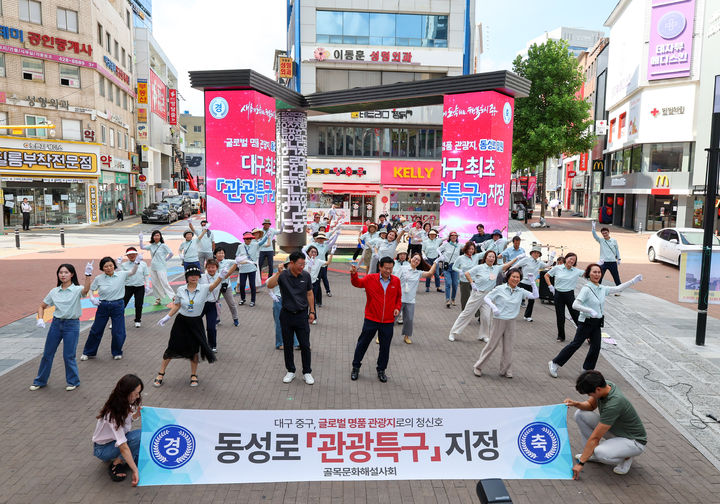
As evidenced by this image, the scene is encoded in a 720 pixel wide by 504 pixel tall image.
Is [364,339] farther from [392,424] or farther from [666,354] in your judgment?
[666,354]

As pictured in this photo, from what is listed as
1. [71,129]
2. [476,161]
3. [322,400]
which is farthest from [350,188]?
[322,400]

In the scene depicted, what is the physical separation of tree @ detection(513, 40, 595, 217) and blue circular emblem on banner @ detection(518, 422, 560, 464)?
1394 inches

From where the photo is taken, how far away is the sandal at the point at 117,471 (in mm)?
5223

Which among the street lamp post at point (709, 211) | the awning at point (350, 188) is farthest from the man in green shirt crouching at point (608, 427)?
the awning at point (350, 188)

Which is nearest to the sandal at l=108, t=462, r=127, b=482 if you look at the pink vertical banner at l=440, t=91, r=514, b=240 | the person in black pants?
the person in black pants

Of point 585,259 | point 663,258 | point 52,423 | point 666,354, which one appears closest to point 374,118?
point 585,259

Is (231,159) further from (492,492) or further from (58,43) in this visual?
(58,43)

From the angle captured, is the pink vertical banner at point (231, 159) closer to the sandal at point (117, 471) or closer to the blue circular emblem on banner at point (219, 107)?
the blue circular emblem on banner at point (219, 107)

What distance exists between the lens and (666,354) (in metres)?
9.87

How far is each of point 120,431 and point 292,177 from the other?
18060mm

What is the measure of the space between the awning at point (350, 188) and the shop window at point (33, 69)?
19134 mm

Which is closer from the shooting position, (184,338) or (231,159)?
(184,338)

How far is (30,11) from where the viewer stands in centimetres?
3247

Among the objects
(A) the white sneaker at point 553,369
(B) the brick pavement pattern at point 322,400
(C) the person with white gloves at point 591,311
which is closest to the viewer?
(B) the brick pavement pattern at point 322,400
